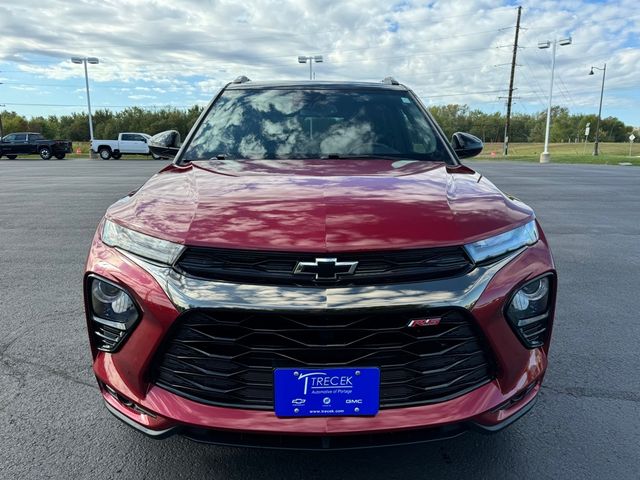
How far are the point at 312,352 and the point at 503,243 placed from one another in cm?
84

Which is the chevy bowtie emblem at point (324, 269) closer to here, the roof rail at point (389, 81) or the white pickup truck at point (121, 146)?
the roof rail at point (389, 81)

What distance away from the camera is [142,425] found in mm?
1771

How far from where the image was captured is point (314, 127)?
313cm

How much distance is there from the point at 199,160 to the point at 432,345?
183 centimetres

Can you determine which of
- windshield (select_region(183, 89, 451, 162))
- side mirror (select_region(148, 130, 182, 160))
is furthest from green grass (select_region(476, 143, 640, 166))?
side mirror (select_region(148, 130, 182, 160))

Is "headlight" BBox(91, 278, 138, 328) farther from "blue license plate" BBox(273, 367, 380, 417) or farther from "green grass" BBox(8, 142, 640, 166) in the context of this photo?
"green grass" BBox(8, 142, 640, 166)

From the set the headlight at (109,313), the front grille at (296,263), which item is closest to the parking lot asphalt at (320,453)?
the headlight at (109,313)

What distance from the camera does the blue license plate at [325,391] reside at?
1624mm

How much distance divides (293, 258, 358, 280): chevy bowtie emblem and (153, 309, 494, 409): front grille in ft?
0.44

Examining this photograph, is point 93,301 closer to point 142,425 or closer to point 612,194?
point 142,425

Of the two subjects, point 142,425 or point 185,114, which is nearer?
point 142,425

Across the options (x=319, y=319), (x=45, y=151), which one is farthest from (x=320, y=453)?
(x=45, y=151)

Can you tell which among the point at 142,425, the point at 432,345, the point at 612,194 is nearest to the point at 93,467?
the point at 142,425

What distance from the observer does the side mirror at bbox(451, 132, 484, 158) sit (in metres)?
3.54
